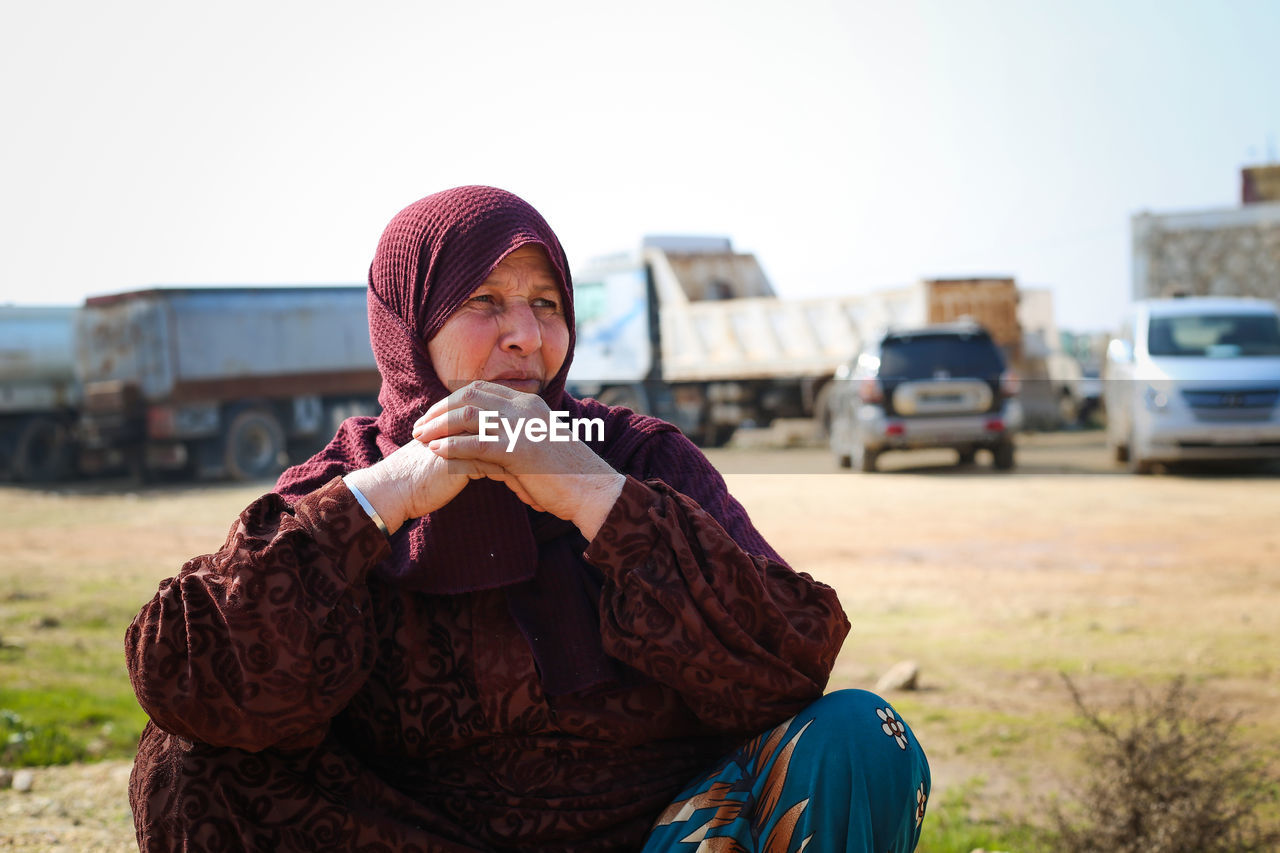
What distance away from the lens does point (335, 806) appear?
170 centimetres

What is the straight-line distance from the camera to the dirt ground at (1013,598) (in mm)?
3410

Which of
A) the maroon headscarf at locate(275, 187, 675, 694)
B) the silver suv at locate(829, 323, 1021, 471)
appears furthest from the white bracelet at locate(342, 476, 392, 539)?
the silver suv at locate(829, 323, 1021, 471)

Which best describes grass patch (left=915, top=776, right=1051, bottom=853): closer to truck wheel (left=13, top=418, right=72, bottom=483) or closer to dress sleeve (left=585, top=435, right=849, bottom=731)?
dress sleeve (left=585, top=435, right=849, bottom=731)

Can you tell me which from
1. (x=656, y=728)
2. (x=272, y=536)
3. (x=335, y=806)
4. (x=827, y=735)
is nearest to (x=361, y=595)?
(x=272, y=536)

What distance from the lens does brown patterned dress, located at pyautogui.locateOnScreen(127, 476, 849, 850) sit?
1585 millimetres

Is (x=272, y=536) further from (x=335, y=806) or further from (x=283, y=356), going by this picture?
(x=283, y=356)

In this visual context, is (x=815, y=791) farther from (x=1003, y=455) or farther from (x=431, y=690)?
(x=1003, y=455)

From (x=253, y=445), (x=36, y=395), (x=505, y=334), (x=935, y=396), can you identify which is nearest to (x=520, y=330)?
(x=505, y=334)

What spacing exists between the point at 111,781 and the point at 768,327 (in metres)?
13.7

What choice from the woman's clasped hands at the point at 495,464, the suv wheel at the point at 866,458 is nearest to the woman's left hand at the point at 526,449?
the woman's clasped hands at the point at 495,464

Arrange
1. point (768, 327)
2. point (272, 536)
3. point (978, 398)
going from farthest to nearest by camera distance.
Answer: point (768, 327) < point (978, 398) < point (272, 536)

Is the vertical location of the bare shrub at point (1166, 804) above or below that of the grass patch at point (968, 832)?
above

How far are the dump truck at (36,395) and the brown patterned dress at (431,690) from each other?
1663 centimetres

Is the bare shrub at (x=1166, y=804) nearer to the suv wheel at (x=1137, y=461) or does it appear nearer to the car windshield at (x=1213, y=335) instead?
the suv wheel at (x=1137, y=461)
